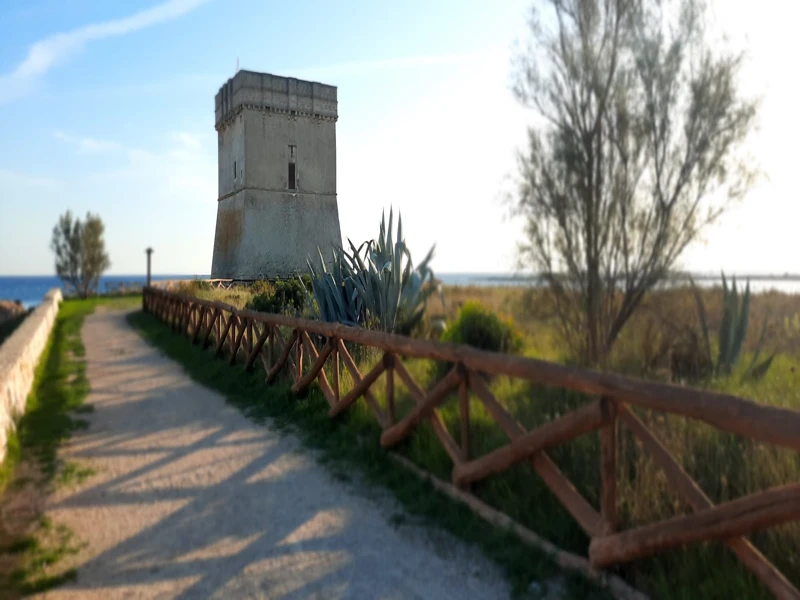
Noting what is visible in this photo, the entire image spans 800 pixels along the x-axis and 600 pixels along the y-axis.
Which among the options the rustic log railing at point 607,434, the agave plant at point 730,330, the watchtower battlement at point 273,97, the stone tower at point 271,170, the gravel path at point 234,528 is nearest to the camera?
the rustic log railing at point 607,434

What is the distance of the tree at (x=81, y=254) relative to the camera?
33.7 metres

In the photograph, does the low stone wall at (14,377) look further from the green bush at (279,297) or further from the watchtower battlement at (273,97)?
the watchtower battlement at (273,97)

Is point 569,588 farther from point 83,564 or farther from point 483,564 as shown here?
point 83,564

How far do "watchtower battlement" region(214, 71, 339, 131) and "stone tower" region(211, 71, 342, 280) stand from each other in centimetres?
2

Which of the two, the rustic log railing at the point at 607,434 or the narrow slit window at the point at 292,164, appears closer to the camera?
the rustic log railing at the point at 607,434

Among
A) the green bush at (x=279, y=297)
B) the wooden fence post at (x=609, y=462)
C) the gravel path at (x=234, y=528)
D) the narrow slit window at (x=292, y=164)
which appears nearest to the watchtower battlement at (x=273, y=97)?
the narrow slit window at (x=292, y=164)

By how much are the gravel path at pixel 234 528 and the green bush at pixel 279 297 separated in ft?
11.2

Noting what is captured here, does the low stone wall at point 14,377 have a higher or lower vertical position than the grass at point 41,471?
higher

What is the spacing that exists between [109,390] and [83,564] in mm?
4894

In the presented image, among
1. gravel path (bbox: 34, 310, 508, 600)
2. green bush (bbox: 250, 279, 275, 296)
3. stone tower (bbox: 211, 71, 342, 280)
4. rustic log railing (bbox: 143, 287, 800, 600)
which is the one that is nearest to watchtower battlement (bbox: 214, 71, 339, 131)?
stone tower (bbox: 211, 71, 342, 280)

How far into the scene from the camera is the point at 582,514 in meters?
2.97

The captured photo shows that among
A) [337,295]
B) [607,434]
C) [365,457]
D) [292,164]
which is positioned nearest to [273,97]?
[292,164]

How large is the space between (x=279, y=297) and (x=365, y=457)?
5013mm

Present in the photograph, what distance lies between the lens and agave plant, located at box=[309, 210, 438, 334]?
7.78 meters
